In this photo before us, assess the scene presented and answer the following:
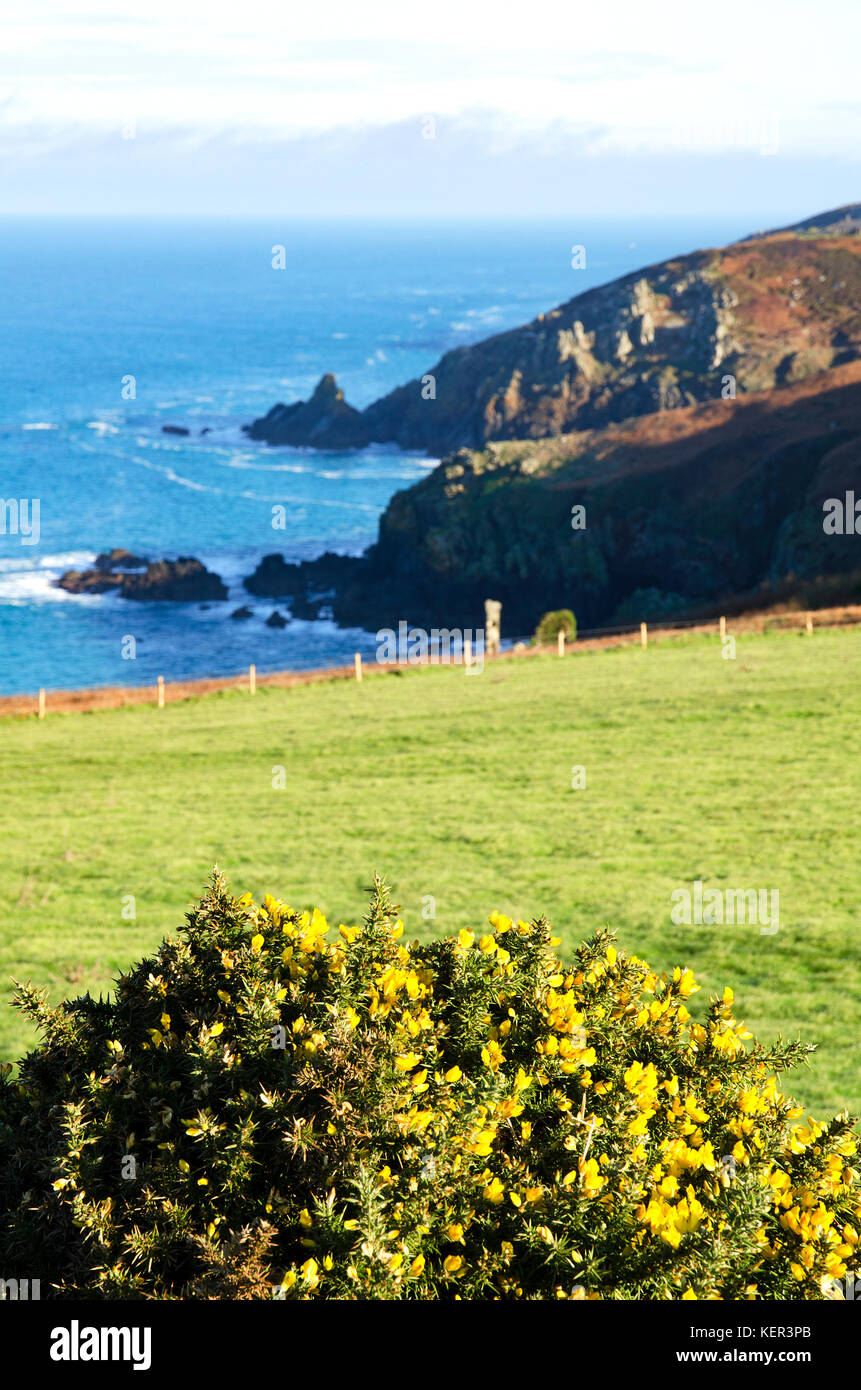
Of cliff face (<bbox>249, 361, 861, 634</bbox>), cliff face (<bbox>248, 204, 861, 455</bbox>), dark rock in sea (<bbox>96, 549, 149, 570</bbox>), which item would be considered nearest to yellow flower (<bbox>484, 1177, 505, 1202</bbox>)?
cliff face (<bbox>249, 361, 861, 634</bbox>)

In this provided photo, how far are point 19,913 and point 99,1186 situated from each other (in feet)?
49.2

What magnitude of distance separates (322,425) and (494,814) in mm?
142480

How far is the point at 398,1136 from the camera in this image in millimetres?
5074

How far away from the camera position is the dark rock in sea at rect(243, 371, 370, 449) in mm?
158500

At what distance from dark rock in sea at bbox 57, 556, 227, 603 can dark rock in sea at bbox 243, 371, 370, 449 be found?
59.1 metres

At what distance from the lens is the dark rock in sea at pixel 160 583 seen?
9862 centimetres

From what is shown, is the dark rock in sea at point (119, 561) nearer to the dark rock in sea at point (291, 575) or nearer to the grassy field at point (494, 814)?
the dark rock in sea at point (291, 575)

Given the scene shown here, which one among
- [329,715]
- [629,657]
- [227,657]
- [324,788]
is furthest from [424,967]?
[227,657]

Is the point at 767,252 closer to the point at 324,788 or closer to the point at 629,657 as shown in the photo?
the point at 629,657

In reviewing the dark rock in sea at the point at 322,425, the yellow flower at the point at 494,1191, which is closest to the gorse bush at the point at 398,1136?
the yellow flower at the point at 494,1191

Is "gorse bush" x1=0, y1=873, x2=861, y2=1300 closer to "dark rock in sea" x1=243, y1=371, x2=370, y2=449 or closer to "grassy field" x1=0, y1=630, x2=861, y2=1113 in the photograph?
"grassy field" x1=0, y1=630, x2=861, y2=1113

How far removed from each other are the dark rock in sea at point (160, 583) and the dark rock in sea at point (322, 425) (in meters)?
59.1

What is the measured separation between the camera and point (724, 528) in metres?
84.2

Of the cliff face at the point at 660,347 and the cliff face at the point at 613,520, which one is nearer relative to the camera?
the cliff face at the point at 613,520
